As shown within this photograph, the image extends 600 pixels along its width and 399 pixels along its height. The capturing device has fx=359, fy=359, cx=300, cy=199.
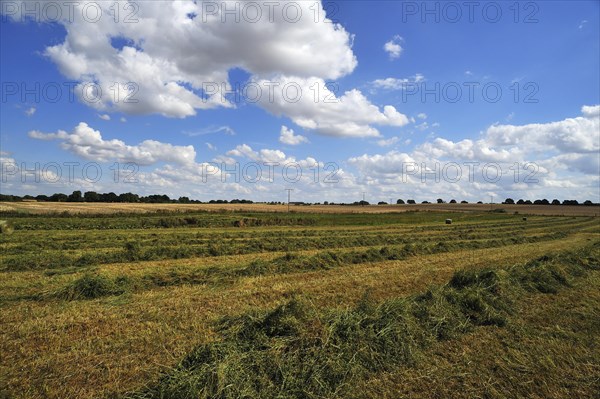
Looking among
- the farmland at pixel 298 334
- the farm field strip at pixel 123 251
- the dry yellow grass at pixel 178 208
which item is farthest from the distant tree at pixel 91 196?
the farmland at pixel 298 334

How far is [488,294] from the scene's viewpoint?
8539 mm

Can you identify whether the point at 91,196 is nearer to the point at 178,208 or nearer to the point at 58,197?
the point at 58,197

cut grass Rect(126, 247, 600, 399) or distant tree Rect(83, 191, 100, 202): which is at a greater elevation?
distant tree Rect(83, 191, 100, 202)

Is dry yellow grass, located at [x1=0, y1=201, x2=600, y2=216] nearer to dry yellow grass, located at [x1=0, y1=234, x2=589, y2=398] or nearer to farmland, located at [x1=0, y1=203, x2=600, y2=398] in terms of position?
farmland, located at [x1=0, y1=203, x2=600, y2=398]

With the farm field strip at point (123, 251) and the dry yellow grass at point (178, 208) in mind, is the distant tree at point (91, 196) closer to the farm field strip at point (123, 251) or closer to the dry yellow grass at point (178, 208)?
the dry yellow grass at point (178, 208)

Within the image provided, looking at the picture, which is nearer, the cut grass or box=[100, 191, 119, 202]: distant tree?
the cut grass

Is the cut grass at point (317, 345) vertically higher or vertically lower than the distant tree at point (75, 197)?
lower

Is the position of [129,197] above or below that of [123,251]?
above

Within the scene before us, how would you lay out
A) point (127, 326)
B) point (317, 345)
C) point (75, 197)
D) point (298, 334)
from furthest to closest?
point (75, 197)
point (127, 326)
point (298, 334)
point (317, 345)

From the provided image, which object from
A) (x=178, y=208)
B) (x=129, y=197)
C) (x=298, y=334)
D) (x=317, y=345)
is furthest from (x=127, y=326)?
(x=129, y=197)

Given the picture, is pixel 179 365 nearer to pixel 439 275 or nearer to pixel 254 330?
pixel 254 330

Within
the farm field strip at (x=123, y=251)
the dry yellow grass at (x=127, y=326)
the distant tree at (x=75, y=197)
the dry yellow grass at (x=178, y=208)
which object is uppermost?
the distant tree at (x=75, y=197)

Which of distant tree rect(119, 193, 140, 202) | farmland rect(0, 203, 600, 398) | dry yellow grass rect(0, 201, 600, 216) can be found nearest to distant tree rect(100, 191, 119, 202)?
distant tree rect(119, 193, 140, 202)

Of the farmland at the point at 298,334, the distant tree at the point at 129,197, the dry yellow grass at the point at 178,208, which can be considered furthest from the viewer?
the distant tree at the point at 129,197
